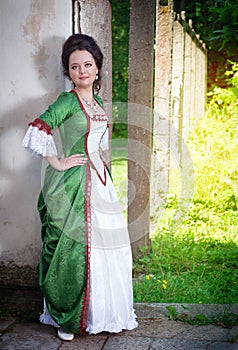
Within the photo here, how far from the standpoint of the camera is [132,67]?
17.0 feet

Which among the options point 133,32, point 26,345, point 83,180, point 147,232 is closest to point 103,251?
point 83,180

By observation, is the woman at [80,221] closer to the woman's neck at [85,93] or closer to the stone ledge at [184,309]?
the woman's neck at [85,93]

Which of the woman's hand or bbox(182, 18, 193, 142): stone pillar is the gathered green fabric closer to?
the woman's hand

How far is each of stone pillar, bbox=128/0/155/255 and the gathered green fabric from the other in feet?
5.87

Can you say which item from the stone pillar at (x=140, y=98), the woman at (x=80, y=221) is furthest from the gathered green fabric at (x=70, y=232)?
the stone pillar at (x=140, y=98)

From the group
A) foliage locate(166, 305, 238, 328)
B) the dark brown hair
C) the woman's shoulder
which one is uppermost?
the dark brown hair

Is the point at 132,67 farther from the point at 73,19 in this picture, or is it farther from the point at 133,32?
the point at 73,19

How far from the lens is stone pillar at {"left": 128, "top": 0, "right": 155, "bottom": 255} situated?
204 inches

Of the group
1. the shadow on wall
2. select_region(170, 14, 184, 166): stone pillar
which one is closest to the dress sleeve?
the shadow on wall

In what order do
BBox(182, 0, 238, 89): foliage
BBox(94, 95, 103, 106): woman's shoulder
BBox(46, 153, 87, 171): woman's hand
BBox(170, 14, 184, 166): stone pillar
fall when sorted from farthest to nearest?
BBox(182, 0, 238, 89): foliage
BBox(170, 14, 184, 166): stone pillar
BBox(94, 95, 103, 106): woman's shoulder
BBox(46, 153, 87, 171): woman's hand

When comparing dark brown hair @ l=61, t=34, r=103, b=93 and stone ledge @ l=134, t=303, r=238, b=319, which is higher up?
dark brown hair @ l=61, t=34, r=103, b=93

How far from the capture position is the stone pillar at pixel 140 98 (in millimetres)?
5191

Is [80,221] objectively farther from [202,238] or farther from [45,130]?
[202,238]

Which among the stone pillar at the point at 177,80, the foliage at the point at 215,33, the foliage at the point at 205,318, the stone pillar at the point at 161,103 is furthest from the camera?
the foliage at the point at 215,33
